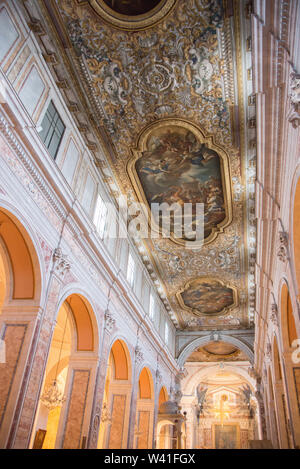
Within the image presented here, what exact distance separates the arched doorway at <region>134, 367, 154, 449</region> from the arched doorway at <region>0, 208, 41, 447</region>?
9840 mm

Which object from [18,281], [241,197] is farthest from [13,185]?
[241,197]

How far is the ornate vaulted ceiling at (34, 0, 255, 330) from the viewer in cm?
762

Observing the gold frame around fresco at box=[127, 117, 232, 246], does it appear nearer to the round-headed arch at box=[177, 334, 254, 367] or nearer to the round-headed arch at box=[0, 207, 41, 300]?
the round-headed arch at box=[0, 207, 41, 300]

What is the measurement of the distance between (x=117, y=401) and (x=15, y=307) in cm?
741

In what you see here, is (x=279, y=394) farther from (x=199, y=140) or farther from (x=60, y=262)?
(x=60, y=262)

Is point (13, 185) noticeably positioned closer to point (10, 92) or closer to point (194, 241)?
→ point (10, 92)

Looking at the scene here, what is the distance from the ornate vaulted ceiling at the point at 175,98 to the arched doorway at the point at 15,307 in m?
4.19

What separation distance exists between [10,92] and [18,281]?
145 inches

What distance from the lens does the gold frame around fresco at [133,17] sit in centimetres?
741

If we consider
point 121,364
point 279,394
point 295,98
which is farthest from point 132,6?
point 279,394

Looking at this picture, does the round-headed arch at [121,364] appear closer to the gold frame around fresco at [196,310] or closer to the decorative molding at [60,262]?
the gold frame around fresco at [196,310]

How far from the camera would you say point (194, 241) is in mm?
14719

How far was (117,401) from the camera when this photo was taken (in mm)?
12938

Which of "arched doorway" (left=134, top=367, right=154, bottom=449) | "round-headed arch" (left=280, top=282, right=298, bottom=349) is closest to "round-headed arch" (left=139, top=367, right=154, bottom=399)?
"arched doorway" (left=134, top=367, right=154, bottom=449)
